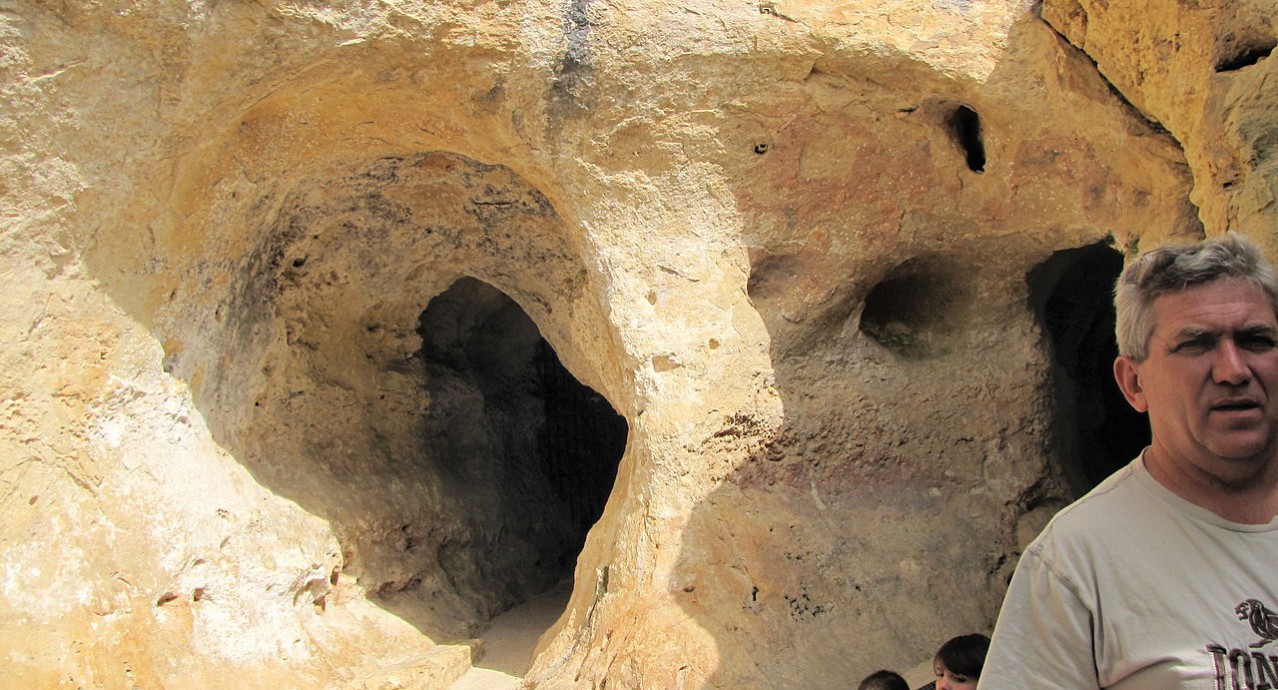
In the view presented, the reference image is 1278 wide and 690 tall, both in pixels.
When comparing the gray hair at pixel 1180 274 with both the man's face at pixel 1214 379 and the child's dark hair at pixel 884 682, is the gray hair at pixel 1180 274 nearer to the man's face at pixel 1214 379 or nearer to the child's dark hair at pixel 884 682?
the man's face at pixel 1214 379

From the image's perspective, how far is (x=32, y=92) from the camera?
9.78 feet

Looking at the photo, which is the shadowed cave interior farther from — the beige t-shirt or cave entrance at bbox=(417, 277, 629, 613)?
the beige t-shirt

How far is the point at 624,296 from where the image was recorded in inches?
133

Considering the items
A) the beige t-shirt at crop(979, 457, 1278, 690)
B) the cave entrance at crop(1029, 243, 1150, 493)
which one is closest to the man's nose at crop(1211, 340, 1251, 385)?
the beige t-shirt at crop(979, 457, 1278, 690)

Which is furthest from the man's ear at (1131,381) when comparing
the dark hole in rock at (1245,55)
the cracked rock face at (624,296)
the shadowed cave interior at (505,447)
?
the shadowed cave interior at (505,447)

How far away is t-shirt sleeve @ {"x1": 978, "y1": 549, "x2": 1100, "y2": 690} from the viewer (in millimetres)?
1056

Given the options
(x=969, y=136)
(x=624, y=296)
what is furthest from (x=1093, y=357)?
(x=624, y=296)

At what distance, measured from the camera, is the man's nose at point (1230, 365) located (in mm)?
1104

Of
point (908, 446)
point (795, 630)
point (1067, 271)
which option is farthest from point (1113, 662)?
point (1067, 271)

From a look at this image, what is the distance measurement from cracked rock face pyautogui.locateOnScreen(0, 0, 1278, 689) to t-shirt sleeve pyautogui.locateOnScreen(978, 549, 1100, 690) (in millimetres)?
1912

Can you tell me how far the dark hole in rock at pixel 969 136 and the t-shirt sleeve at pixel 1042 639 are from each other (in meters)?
2.55

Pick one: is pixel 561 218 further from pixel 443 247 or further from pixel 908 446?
pixel 908 446

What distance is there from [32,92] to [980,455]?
306cm

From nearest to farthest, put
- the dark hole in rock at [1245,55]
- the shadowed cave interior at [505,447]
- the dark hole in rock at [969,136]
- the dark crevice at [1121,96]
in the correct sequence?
the dark hole in rock at [1245,55] < the dark crevice at [1121,96] < the dark hole in rock at [969,136] < the shadowed cave interior at [505,447]
